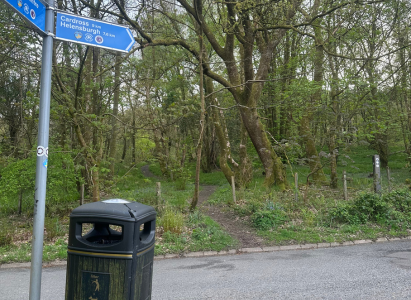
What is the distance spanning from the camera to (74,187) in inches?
379

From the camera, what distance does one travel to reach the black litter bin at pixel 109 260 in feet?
7.47

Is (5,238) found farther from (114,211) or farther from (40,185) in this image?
(114,211)

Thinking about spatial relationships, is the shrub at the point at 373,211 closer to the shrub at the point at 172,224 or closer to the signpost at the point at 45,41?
the shrub at the point at 172,224

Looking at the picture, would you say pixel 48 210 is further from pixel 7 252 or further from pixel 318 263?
pixel 318 263

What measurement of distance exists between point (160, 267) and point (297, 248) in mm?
3195

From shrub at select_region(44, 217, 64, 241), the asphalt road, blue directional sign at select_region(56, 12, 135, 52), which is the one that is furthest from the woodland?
blue directional sign at select_region(56, 12, 135, 52)

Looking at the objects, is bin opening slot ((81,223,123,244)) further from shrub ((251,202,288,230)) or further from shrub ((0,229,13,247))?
shrub ((251,202,288,230))

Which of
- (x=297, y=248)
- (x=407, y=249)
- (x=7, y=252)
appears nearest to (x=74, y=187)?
(x=7, y=252)

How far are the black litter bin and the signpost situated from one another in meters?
0.24

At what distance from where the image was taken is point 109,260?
2.27m

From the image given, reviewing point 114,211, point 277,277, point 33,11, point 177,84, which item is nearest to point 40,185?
point 114,211

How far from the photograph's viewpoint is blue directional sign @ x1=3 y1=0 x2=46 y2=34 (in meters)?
2.20

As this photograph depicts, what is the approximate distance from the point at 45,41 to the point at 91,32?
0.41 m

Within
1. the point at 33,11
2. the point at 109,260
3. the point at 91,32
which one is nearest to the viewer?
the point at 109,260
